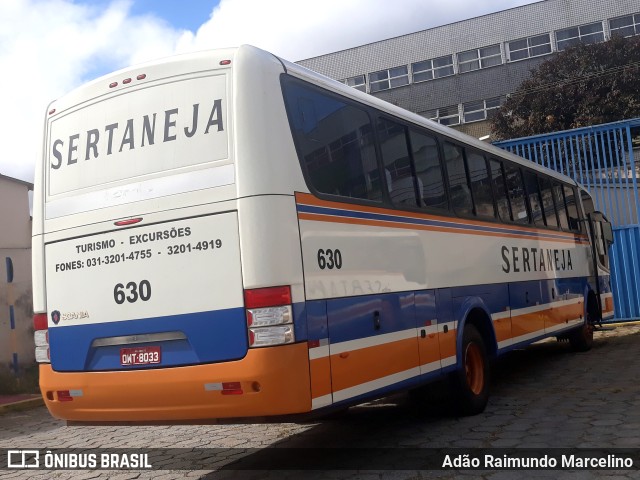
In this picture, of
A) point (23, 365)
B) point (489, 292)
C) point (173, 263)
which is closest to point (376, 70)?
point (23, 365)

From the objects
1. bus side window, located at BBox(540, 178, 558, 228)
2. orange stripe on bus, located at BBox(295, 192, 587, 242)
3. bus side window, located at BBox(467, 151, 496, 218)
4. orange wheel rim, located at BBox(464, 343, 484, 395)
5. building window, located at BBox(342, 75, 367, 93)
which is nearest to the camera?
orange stripe on bus, located at BBox(295, 192, 587, 242)

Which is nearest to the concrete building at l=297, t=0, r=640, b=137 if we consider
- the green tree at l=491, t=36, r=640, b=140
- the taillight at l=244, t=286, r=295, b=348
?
the green tree at l=491, t=36, r=640, b=140

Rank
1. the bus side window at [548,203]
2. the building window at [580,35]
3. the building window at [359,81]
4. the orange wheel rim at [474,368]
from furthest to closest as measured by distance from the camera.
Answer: the building window at [359,81]
the building window at [580,35]
the bus side window at [548,203]
the orange wheel rim at [474,368]

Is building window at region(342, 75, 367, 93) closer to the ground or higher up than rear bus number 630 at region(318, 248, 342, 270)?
higher up

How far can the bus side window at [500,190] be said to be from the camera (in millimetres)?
9766

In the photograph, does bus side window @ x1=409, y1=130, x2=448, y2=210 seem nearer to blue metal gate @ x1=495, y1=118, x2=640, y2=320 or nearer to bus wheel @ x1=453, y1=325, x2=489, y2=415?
bus wheel @ x1=453, y1=325, x2=489, y2=415

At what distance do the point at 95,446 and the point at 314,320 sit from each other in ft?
13.1

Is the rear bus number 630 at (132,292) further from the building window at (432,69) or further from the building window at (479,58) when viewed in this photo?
the building window at (432,69)

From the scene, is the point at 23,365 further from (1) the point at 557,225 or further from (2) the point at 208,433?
(1) the point at 557,225

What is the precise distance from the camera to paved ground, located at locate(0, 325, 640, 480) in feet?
21.3

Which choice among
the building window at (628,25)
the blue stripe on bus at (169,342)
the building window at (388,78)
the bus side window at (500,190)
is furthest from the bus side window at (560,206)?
the building window at (388,78)

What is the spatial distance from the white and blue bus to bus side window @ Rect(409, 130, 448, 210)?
8.3 inches

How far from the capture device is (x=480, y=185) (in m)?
9.28

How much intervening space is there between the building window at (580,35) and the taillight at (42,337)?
146 feet
